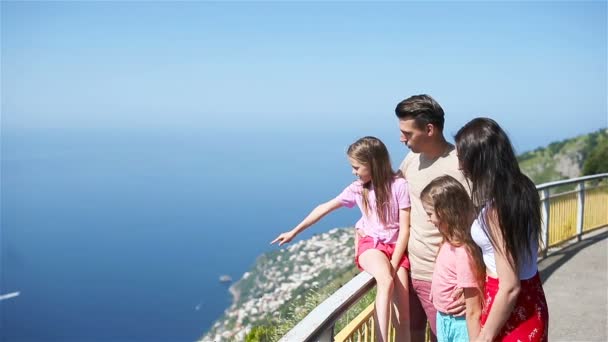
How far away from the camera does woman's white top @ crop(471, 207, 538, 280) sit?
217 cm

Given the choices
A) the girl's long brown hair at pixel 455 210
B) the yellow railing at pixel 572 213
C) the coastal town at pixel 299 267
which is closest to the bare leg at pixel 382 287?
the girl's long brown hair at pixel 455 210

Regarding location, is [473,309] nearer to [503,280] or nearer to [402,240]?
[503,280]

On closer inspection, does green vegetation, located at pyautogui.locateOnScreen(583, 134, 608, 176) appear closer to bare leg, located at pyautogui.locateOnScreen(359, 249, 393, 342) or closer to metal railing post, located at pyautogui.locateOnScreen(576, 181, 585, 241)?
metal railing post, located at pyautogui.locateOnScreen(576, 181, 585, 241)

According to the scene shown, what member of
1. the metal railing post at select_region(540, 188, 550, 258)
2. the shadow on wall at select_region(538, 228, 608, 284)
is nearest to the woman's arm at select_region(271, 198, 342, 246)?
the shadow on wall at select_region(538, 228, 608, 284)

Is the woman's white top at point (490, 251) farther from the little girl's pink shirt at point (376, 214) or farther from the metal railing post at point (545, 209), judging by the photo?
the metal railing post at point (545, 209)

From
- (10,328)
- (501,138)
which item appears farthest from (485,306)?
(10,328)

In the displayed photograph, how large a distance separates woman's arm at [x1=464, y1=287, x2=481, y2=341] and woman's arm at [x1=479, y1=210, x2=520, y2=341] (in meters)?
0.23

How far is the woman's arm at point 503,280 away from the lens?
2113 millimetres

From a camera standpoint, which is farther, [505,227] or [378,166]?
[378,166]

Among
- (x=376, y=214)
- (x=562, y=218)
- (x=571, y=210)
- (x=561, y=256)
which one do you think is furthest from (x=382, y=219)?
(x=571, y=210)

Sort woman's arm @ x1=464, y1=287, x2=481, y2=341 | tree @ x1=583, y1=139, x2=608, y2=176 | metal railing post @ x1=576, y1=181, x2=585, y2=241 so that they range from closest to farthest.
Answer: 1. woman's arm @ x1=464, y1=287, x2=481, y2=341
2. metal railing post @ x1=576, y1=181, x2=585, y2=241
3. tree @ x1=583, y1=139, x2=608, y2=176

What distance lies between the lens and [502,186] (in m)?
2.11

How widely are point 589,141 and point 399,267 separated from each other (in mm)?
51403

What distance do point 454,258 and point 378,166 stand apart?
2.02ft
